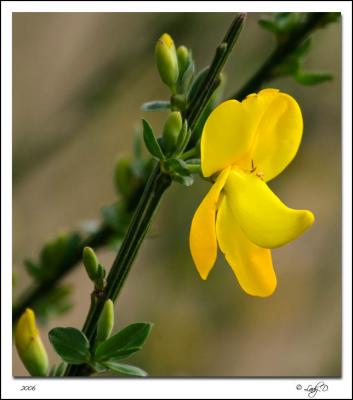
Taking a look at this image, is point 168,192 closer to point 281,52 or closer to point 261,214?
point 281,52

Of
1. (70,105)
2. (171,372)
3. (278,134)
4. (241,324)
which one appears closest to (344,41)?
(278,134)

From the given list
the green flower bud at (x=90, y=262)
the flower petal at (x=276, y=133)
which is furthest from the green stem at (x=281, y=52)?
the green flower bud at (x=90, y=262)

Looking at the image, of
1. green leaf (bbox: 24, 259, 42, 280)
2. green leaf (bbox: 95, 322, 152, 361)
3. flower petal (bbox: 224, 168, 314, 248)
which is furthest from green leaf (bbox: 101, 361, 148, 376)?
green leaf (bbox: 24, 259, 42, 280)

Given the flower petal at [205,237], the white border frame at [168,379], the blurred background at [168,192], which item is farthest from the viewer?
the blurred background at [168,192]

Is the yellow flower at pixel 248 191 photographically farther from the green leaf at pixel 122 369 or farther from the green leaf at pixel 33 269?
the green leaf at pixel 33 269

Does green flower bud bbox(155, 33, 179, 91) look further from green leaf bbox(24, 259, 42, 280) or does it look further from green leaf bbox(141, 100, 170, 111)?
green leaf bbox(24, 259, 42, 280)

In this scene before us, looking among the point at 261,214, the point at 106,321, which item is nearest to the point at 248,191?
the point at 261,214

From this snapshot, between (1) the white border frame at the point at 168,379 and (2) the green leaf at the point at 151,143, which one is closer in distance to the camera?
(2) the green leaf at the point at 151,143
